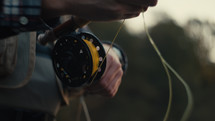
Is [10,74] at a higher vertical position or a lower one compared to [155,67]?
higher

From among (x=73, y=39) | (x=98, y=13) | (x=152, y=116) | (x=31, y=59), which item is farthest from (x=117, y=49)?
(x=152, y=116)

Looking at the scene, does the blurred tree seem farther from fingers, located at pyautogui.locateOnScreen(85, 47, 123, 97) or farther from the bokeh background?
fingers, located at pyautogui.locateOnScreen(85, 47, 123, 97)

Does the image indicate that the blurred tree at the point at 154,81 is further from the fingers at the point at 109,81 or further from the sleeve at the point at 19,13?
the sleeve at the point at 19,13

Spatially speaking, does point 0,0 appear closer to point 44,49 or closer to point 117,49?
point 44,49

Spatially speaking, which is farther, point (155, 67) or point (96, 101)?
point (155, 67)

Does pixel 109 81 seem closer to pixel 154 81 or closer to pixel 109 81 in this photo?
pixel 109 81

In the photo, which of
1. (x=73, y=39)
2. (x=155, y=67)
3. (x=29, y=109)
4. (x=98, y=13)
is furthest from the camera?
(x=155, y=67)

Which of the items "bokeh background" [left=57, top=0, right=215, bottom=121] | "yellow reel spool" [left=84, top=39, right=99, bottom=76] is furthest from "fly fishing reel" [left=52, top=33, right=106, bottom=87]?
"bokeh background" [left=57, top=0, right=215, bottom=121]

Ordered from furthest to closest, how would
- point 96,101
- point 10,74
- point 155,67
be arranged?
point 155,67 → point 96,101 → point 10,74
